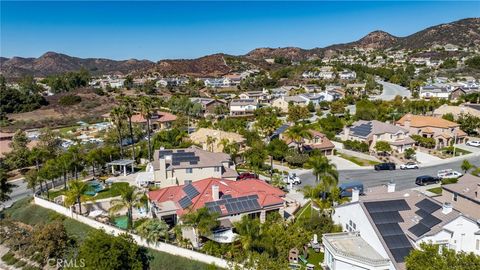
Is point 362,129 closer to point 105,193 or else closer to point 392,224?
point 392,224

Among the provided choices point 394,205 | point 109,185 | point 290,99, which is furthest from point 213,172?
point 290,99

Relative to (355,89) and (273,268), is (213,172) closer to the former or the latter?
(273,268)

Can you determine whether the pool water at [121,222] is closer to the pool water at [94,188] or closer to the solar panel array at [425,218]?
the pool water at [94,188]

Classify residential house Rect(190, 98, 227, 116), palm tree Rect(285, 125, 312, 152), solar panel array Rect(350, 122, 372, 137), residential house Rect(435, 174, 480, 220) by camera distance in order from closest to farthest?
residential house Rect(435, 174, 480, 220), palm tree Rect(285, 125, 312, 152), solar panel array Rect(350, 122, 372, 137), residential house Rect(190, 98, 227, 116)

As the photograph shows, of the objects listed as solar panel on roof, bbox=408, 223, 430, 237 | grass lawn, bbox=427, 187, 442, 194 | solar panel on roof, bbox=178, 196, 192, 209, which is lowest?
grass lawn, bbox=427, 187, 442, 194

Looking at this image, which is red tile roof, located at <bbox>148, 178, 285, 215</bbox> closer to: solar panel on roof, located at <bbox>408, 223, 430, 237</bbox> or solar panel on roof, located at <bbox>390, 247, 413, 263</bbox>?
solar panel on roof, located at <bbox>408, 223, 430, 237</bbox>

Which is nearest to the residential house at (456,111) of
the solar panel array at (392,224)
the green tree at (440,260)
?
the solar panel array at (392,224)

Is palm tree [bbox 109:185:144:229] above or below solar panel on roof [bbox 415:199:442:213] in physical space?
below

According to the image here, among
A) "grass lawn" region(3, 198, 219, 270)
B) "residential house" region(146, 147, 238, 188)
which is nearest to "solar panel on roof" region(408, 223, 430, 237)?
"grass lawn" region(3, 198, 219, 270)
